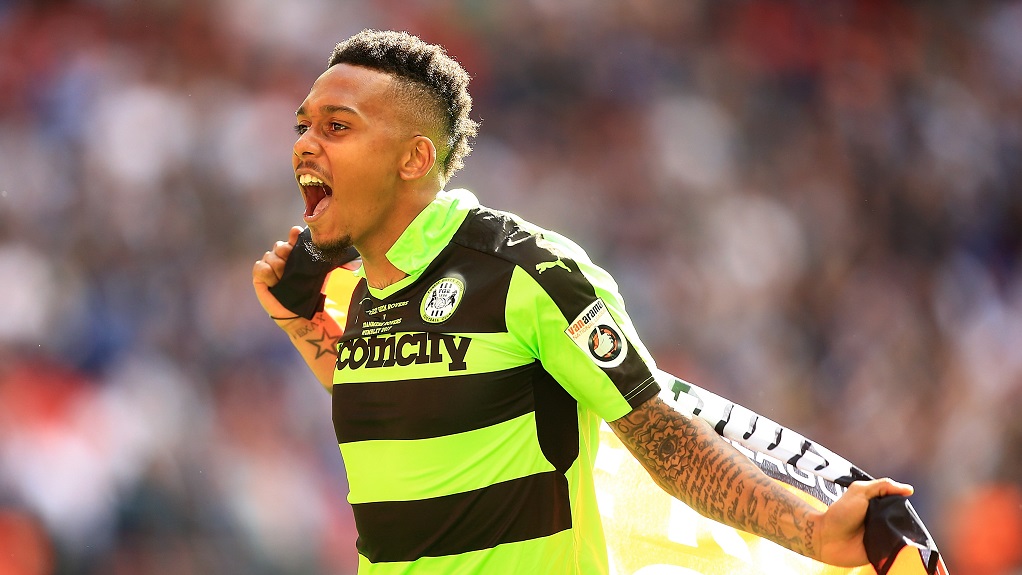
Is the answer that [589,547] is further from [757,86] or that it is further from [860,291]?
[757,86]

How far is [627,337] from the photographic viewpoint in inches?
86.6

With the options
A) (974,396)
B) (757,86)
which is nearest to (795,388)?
(974,396)

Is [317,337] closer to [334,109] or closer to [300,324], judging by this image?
[300,324]

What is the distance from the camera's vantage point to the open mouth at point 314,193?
98.5 inches

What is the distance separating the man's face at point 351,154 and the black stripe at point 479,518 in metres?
0.71

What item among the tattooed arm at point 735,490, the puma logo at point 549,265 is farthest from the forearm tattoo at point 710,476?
the puma logo at point 549,265

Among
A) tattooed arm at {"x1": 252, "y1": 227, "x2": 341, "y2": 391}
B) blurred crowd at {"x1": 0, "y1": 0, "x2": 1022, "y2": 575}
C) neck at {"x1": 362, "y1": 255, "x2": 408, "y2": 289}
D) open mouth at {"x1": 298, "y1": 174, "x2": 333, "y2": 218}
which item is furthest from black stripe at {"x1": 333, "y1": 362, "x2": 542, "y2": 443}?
blurred crowd at {"x1": 0, "y1": 0, "x2": 1022, "y2": 575}

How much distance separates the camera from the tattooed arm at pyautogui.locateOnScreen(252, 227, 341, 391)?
3.00m

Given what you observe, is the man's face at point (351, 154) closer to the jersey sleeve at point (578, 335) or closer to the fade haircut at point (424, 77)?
the fade haircut at point (424, 77)

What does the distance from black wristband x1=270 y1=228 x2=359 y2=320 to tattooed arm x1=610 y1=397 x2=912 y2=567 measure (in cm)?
116

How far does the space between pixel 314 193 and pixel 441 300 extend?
20.4 inches

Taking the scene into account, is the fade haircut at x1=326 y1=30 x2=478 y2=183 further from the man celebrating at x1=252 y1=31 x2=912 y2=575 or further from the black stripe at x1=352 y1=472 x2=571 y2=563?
the black stripe at x1=352 y1=472 x2=571 y2=563

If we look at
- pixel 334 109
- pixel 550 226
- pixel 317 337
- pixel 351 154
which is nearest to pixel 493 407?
pixel 351 154

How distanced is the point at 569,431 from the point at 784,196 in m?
4.63
